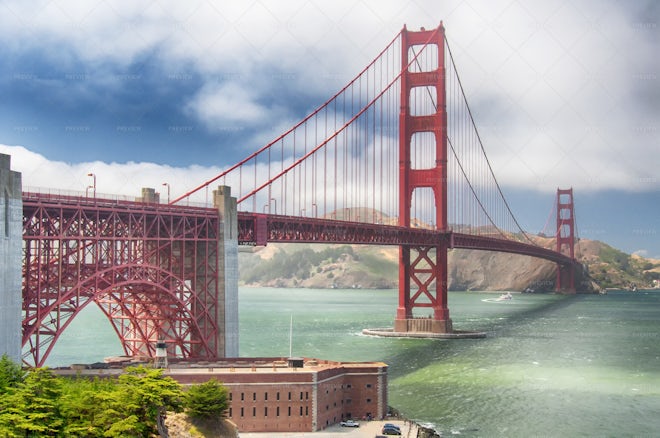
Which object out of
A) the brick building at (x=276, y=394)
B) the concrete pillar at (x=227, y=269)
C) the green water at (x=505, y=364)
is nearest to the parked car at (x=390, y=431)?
the brick building at (x=276, y=394)

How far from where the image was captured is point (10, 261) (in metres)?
44.2

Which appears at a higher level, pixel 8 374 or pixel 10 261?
pixel 10 261

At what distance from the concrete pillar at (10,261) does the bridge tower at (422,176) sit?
6222 cm

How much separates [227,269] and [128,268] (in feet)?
29.6

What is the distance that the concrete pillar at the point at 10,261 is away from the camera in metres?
43.8

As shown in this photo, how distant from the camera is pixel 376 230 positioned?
9450cm

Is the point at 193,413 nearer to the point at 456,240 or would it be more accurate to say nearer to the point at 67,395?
the point at 67,395

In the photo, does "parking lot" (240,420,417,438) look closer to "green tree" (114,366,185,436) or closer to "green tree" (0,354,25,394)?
"green tree" (114,366,185,436)

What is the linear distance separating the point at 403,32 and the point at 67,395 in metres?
82.3

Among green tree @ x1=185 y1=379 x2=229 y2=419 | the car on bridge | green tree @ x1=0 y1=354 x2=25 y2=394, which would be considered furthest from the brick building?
green tree @ x1=0 y1=354 x2=25 y2=394

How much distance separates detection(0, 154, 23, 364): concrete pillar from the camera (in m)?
43.8

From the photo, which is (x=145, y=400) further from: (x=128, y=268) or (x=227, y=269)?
(x=227, y=269)

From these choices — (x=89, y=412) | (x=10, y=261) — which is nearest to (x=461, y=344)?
(x=10, y=261)

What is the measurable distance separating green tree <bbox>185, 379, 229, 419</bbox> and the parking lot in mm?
4057
